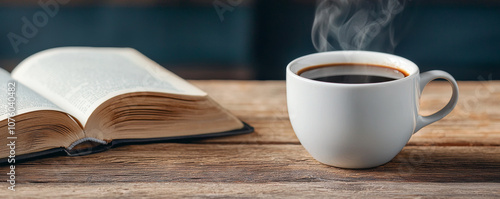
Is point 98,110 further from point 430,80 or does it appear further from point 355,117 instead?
point 430,80

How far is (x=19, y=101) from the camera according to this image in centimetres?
83

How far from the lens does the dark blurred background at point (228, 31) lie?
8.05 feet

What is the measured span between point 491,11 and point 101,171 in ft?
7.35

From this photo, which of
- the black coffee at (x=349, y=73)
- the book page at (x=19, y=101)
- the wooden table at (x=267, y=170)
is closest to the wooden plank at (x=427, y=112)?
the wooden table at (x=267, y=170)

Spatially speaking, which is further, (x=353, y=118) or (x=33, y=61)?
(x=33, y=61)

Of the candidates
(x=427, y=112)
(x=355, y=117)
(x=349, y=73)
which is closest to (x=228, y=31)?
(x=427, y=112)

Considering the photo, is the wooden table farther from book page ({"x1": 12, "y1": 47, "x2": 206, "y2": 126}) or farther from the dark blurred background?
the dark blurred background

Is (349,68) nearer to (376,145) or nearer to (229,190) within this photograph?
(376,145)

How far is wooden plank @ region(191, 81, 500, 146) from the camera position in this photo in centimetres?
90

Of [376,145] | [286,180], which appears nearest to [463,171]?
[376,145]

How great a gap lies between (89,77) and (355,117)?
1.70 feet

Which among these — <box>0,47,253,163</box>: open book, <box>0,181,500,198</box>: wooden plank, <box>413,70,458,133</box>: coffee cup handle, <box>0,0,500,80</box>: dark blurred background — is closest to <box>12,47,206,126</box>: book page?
<box>0,47,253,163</box>: open book

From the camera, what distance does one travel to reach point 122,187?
721mm

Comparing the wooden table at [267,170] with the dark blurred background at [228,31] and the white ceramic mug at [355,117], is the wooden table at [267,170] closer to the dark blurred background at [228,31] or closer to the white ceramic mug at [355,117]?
the white ceramic mug at [355,117]
